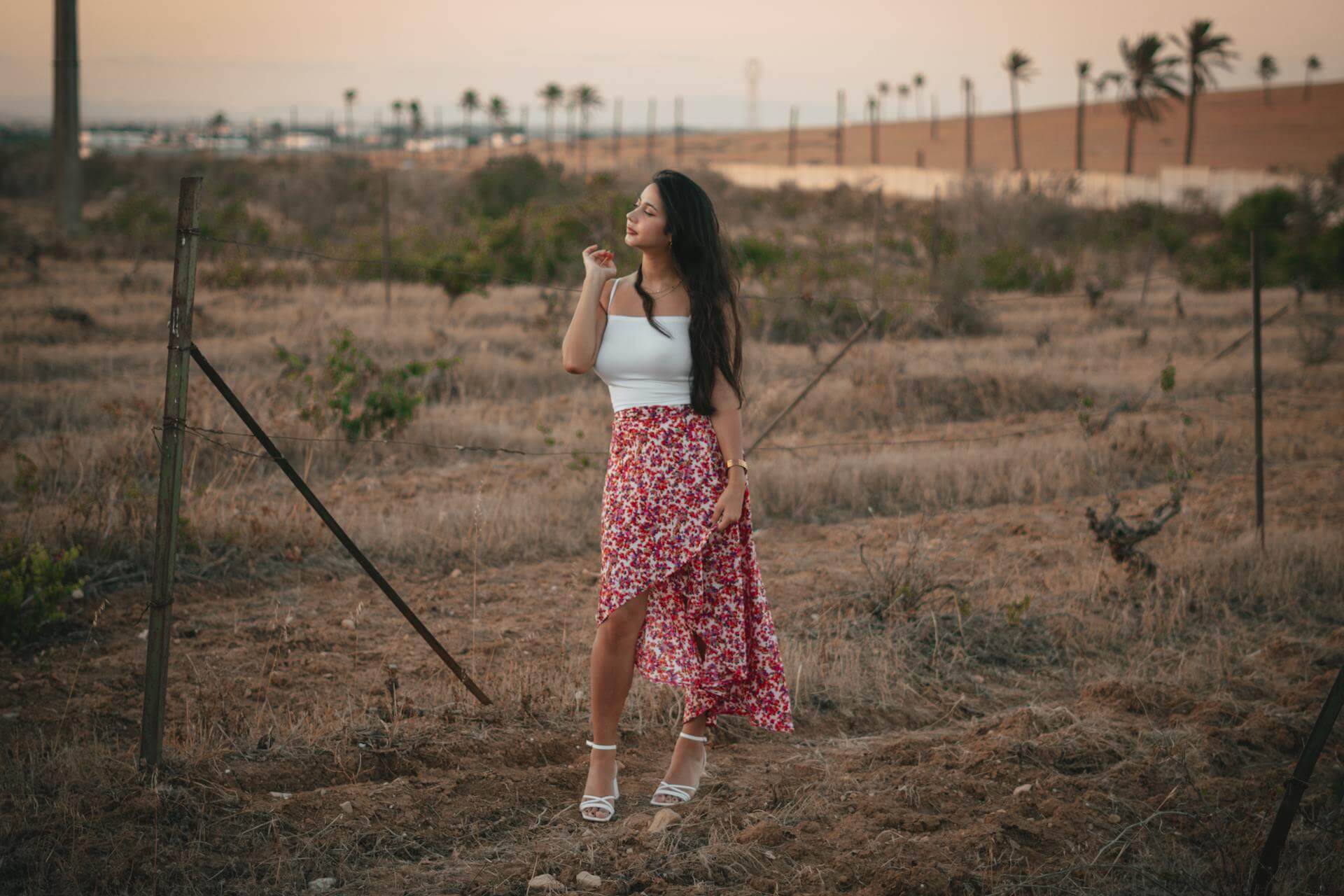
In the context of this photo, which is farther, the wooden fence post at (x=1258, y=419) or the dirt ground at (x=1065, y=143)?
the dirt ground at (x=1065, y=143)

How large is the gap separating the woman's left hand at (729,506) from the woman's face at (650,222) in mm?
745

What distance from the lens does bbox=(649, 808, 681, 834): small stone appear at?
3.02 meters

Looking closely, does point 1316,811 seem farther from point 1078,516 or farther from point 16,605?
point 16,605

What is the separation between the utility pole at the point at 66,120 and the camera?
23.6 meters

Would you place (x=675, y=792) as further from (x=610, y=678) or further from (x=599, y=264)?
(x=599, y=264)

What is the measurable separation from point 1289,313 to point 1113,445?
9.75m

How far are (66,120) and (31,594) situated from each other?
2445 cm

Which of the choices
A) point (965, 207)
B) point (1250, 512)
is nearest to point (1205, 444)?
point (1250, 512)

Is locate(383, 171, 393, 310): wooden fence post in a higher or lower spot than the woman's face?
higher

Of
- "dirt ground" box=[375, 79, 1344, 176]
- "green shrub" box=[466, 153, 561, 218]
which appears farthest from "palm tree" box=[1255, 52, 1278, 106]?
"green shrub" box=[466, 153, 561, 218]

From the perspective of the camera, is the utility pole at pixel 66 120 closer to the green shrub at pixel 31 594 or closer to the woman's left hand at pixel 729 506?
the green shrub at pixel 31 594

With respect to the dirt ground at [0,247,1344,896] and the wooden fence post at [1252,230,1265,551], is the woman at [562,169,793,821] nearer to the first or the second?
the dirt ground at [0,247,1344,896]

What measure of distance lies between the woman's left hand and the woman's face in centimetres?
75

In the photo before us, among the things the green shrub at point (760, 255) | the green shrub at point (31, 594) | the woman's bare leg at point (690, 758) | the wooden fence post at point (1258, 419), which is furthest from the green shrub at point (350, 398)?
the green shrub at point (760, 255)
